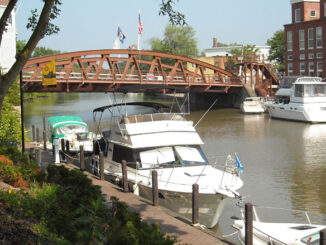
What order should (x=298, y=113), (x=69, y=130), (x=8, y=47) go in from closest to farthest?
(x=69, y=130) → (x=298, y=113) → (x=8, y=47)

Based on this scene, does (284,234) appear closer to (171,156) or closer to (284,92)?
(171,156)

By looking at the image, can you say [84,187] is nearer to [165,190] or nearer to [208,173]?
[165,190]

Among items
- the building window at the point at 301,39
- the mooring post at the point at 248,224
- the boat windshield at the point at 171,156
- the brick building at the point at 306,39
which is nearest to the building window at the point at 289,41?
the brick building at the point at 306,39

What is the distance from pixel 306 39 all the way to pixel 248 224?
55612 millimetres

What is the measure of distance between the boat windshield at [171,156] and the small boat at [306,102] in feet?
96.8

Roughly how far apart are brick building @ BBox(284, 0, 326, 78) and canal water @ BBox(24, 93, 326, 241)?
15.5 m

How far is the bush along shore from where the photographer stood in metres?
7.45

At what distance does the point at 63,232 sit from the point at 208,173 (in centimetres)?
788

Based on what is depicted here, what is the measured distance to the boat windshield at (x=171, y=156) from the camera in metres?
16.7

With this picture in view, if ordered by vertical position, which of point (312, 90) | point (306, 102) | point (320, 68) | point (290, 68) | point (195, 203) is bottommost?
point (195, 203)

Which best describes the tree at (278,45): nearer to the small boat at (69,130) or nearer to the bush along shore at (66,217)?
the small boat at (69,130)

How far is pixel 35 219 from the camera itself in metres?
9.45

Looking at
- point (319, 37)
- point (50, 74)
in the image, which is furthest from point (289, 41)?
point (50, 74)

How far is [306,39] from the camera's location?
62562 mm
